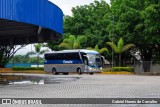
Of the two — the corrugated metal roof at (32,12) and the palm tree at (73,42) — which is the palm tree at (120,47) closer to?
the palm tree at (73,42)

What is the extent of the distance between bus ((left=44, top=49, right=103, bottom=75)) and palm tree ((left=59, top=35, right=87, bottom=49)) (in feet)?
30.2

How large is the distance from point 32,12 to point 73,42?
35.4 metres

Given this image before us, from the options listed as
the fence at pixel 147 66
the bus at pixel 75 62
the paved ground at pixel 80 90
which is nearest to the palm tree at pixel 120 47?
the fence at pixel 147 66

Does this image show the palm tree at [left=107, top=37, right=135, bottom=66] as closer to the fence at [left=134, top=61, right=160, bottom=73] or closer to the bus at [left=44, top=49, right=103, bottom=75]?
the fence at [left=134, top=61, right=160, bottom=73]

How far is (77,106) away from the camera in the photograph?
38.4ft

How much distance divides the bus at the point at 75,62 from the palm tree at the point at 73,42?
9207 millimetres

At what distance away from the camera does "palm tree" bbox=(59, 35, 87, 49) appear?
58625 millimetres

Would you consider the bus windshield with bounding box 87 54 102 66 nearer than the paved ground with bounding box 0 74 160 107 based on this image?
No

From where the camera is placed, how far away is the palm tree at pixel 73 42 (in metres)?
58.6

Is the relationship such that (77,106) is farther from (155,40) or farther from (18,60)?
(18,60)

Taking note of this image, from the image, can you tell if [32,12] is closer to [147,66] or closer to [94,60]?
[94,60]

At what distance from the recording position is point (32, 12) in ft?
78.4

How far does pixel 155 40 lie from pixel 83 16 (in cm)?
2129

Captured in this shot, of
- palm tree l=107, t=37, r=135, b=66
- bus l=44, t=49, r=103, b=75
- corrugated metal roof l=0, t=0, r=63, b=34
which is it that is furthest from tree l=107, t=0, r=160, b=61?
corrugated metal roof l=0, t=0, r=63, b=34
